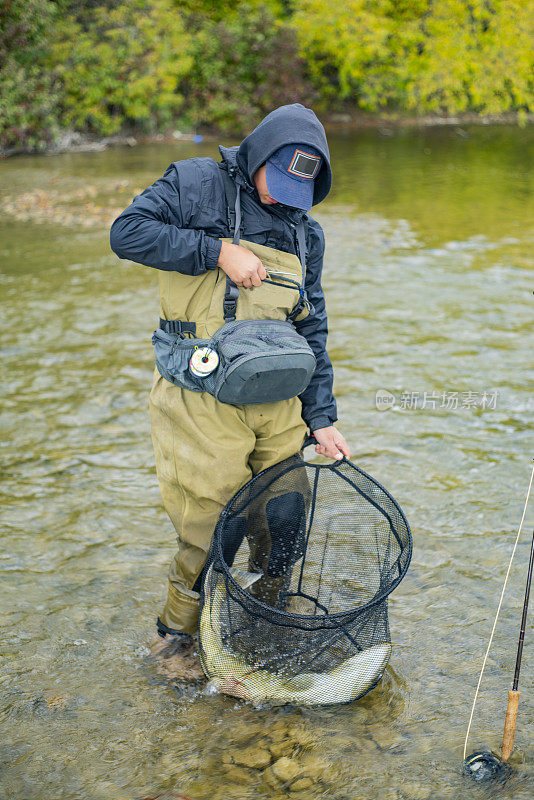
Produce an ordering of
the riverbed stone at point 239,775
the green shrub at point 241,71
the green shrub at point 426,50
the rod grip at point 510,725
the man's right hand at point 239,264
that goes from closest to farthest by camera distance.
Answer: the rod grip at point 510,725 < the riverbed stone at point 239,775 < the man's right hand at point 239,264 < the green shrub at point 241,71 < the green shrub at point 426,50

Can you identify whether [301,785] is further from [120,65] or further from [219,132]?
[219,132]

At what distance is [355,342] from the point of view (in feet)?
23.1

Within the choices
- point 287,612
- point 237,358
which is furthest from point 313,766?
point 237,358

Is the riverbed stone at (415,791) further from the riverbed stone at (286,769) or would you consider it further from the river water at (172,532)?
the riverbed stone at (286,769)

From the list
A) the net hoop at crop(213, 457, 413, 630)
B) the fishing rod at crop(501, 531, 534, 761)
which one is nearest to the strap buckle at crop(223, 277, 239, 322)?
the net hoop at crop(213, 457, 413, 630)

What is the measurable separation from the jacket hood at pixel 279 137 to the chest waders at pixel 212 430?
0.55 ft

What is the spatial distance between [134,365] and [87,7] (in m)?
21.8

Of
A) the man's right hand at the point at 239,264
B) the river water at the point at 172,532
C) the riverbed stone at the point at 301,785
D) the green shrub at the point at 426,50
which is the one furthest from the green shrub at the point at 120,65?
the riverbed stone at the point at 301,785

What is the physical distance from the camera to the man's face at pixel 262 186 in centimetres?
262

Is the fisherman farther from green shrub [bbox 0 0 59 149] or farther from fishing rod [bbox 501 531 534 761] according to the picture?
green shrub [bbox 0 0 59 149]

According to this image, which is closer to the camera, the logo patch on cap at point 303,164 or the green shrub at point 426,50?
the logo patch on cap at point 303,164

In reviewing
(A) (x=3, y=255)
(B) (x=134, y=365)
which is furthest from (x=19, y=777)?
(A) (x=3, y=255)

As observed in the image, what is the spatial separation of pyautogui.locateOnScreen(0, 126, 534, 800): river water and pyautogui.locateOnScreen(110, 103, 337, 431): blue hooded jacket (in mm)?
1643

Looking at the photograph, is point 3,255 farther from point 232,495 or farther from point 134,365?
point 232,495
